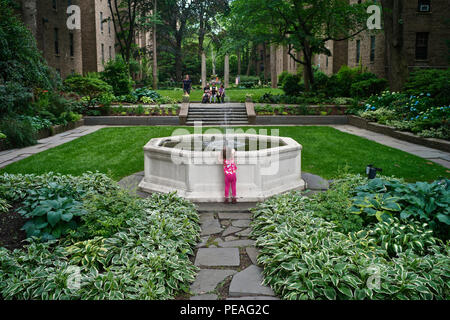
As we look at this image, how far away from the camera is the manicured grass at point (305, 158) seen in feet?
28.6

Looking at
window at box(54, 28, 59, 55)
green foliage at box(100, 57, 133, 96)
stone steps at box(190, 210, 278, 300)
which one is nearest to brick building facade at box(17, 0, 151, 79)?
window at box(54, 28, 59, 55)

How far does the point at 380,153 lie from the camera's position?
34.3ft

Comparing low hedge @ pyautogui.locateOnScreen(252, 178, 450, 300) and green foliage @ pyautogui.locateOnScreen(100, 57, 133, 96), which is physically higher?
green foliage @ pyautogui.locateOnScreen(100, 57, 133, 96)

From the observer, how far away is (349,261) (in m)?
3.92

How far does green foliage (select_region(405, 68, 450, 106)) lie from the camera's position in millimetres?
14898

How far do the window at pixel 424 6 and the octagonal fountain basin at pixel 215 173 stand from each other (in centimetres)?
2383

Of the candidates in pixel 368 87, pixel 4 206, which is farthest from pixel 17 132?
pixel 368 87

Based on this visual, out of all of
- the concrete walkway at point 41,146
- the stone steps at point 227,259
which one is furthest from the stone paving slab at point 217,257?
the concrete walkway at point 41,146

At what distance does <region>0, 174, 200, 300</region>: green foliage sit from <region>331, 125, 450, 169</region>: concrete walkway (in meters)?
7.26

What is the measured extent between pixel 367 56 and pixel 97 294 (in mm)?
27814

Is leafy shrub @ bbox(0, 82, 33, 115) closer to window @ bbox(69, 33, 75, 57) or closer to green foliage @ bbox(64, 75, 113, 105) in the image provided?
green foliage @ bbox(64, 75, 113, 105)

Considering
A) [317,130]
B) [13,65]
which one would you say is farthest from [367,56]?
[13,65]

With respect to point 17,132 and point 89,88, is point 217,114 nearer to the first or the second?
point 89,88
